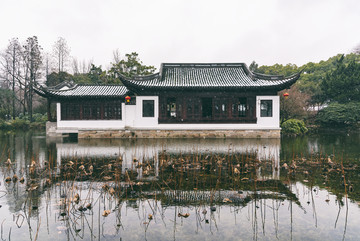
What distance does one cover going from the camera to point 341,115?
20.3m

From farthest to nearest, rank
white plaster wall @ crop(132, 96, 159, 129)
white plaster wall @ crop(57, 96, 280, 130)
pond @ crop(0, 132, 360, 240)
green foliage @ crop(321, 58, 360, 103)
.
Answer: green foliage @ crop(321, 58, 360, 103)
white plaster wall @ crop(132, 96, 159, 129)
white plaster wall @ crop(57, 96, 280, 130)
pond @ crop(0, 132, 360, 240)

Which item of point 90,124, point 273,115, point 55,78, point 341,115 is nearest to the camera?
point 273,115

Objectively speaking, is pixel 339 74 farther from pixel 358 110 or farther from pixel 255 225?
pixel 255 225

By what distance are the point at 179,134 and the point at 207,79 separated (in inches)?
178

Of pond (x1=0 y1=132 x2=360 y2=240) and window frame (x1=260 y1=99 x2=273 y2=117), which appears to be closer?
pond (x1=0 y1=132 x2=360 y2=240)

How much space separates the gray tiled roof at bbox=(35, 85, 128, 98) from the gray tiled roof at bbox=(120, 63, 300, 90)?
1904 millimetres

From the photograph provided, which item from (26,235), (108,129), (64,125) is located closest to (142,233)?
(26,235)

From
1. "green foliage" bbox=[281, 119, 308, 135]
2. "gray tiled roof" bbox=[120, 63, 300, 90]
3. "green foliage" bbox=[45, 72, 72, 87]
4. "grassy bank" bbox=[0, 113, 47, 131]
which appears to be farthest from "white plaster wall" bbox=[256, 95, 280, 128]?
"green foliage" bbox=[45, 72, 72, 87]

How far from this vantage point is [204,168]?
19.6 ft

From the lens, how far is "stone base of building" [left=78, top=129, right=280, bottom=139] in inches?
570

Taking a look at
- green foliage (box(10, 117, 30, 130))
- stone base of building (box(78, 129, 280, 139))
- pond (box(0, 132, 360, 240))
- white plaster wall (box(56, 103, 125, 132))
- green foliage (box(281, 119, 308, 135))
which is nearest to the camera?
pond (box(0, 132, 360, 240))

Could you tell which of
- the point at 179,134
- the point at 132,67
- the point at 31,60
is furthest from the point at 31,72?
the point at 179,134

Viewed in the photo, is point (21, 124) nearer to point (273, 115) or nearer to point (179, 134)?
point (179, 134)

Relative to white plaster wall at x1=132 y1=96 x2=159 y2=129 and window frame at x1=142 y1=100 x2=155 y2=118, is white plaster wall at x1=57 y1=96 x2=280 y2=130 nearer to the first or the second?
white plaster wall at x1=132 y1=96 x2=159 y2=129
